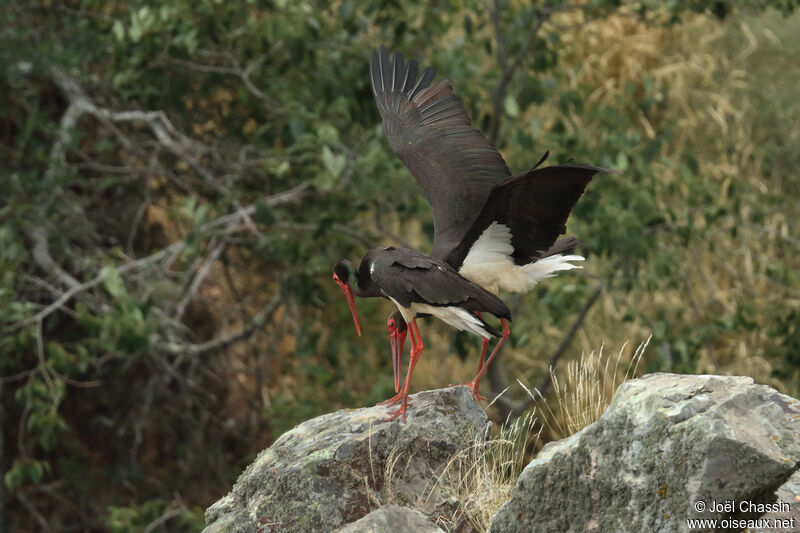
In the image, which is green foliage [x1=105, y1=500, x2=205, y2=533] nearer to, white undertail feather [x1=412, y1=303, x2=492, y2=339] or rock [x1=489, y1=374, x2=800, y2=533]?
white undertail feather [x1=412, y1=303, x2=492, y2=339]

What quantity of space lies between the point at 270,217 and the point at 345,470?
240 cm

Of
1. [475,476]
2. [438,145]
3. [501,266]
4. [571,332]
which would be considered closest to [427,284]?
[501,266]

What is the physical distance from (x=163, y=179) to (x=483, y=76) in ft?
8.76

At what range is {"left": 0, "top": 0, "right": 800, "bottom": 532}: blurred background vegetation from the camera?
609 cm

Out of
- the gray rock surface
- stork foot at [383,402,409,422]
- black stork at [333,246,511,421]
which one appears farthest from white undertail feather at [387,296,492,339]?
the gray rock surface

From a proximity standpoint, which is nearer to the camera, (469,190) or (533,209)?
(533,209)

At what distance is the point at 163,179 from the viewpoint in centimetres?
799

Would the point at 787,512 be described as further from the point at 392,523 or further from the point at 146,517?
the point at 146,517

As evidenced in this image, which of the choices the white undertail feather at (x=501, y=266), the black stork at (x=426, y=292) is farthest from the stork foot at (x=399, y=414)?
the white undertail feather at (x=501, y=266)

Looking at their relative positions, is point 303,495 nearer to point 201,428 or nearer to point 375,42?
point 375,42

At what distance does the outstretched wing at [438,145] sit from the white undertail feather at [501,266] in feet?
0.46

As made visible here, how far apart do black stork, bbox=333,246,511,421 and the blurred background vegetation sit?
1650mm

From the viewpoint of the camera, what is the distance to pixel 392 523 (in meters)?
3.15

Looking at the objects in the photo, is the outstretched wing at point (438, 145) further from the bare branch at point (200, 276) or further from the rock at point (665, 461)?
the bare branch at point (200, 276)
